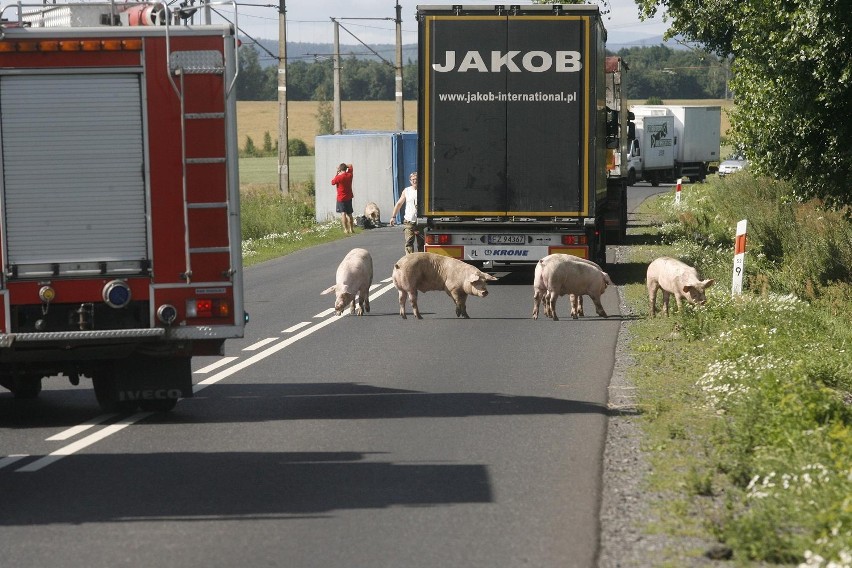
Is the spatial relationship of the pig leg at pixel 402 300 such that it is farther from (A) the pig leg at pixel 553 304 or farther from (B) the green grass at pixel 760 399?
(B) the green grass at pixel 760 399

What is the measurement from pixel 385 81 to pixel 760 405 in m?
175

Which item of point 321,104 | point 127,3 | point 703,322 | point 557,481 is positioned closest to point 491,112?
point 703,322

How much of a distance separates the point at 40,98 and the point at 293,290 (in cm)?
1205

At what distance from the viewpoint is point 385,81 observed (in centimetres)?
18262

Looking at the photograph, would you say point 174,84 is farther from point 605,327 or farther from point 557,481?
point 605,327

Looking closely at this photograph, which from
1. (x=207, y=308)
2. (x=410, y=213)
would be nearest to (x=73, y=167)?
(x=207, y=308)

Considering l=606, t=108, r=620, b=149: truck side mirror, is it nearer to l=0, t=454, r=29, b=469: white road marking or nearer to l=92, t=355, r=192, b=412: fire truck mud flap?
l=92, t=355, r=192, b=412: fire truck mud flap

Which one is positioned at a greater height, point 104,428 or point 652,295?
point 652,295

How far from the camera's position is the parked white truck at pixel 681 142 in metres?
64.7

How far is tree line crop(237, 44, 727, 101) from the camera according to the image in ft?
544

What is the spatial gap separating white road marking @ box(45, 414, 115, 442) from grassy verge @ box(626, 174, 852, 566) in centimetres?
396

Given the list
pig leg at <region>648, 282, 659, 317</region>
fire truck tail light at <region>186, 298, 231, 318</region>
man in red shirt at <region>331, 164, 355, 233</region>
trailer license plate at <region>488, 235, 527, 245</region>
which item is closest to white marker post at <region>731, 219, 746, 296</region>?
pig leg at <region>648, 282, 659, 317</region>

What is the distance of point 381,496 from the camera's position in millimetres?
8031

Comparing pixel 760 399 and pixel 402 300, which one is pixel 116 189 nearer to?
pixel 760 399
